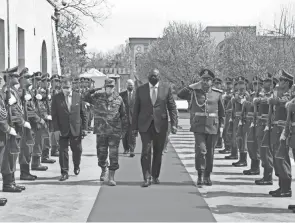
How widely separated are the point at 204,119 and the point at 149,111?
37.9 inches

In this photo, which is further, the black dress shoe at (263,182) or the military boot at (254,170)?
the military boot at (254,170)

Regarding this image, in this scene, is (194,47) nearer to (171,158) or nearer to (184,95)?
(171,158)

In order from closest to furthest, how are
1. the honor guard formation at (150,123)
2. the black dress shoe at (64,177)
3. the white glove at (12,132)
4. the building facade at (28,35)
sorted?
1. the white glove at (12,132)
2. the honor guard formation at (150,123)
3. the black dress shoe at (64,177)
4. the building facade at (28,35)

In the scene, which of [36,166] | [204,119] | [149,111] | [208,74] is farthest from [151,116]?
[36,166]

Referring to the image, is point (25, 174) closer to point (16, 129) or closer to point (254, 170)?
point (16, 129)

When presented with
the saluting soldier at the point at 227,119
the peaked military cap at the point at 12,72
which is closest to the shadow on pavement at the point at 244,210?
→ the peaked military cap at the point at 12,72

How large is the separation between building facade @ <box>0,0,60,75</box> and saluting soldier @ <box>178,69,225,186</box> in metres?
9.13

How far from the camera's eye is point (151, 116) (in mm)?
10023

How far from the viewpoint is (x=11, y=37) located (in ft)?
61.4

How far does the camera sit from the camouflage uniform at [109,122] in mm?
10266

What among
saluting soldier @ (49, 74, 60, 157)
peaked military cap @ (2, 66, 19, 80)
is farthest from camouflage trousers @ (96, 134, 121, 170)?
saluting soldier @ (49, 74, 60, 157)

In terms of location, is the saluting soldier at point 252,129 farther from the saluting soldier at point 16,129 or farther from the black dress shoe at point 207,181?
the saluting soldier at point 16,129

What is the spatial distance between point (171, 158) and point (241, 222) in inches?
282

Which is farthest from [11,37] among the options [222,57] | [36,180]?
[222,57]
